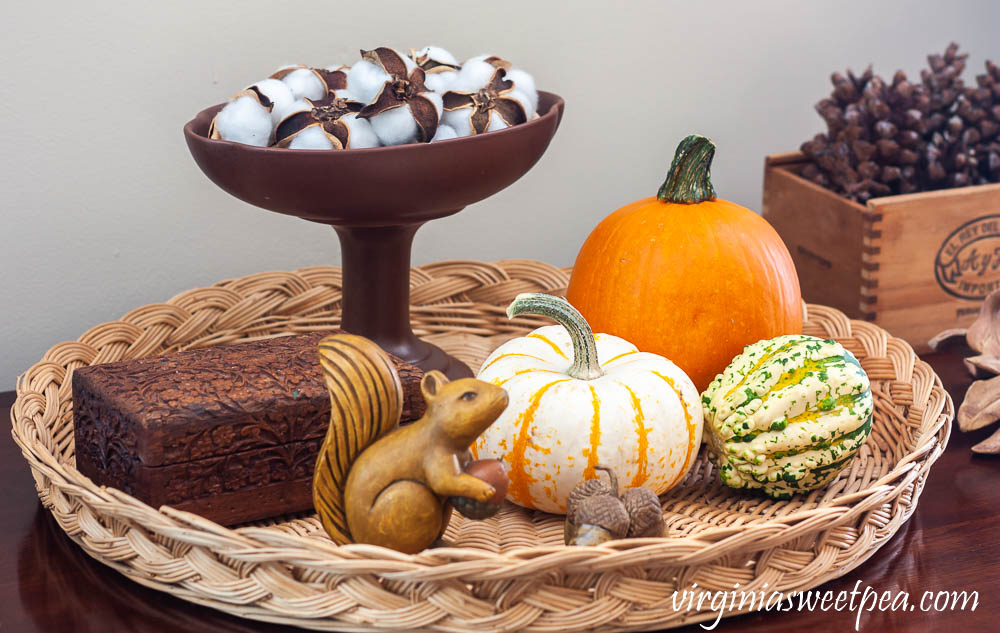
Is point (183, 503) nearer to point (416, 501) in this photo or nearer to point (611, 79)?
point (416, 501)

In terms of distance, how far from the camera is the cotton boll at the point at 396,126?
37.0 inches

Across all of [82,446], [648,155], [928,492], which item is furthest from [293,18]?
[928,492]

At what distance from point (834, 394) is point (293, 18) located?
88cm

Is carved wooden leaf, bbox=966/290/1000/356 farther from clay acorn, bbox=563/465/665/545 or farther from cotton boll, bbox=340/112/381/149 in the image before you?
cotton boll, bbox=340/112/381/149

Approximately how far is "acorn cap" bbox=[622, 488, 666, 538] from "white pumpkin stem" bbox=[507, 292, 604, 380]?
0.47ft

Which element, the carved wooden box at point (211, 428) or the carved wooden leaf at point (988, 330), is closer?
the carved wooden box at point (211, 428)

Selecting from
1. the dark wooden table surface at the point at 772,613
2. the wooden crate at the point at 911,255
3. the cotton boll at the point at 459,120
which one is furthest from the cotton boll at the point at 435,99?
the wooden crate at the point at 911,255

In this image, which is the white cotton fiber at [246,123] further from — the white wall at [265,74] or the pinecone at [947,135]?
the pinecone at [947,135]

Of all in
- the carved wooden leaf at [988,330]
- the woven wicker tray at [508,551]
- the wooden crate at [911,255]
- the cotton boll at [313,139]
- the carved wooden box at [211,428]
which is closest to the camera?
the woven wicker tray at [508,551]

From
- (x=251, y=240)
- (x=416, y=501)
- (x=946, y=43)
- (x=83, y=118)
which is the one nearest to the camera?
(x=416, y=501)

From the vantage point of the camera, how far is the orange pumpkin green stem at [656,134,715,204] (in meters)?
1.08

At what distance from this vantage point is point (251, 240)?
146cm

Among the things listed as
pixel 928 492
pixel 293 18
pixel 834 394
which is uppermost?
pixel 293 18

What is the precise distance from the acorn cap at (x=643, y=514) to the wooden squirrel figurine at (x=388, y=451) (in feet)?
0.41
